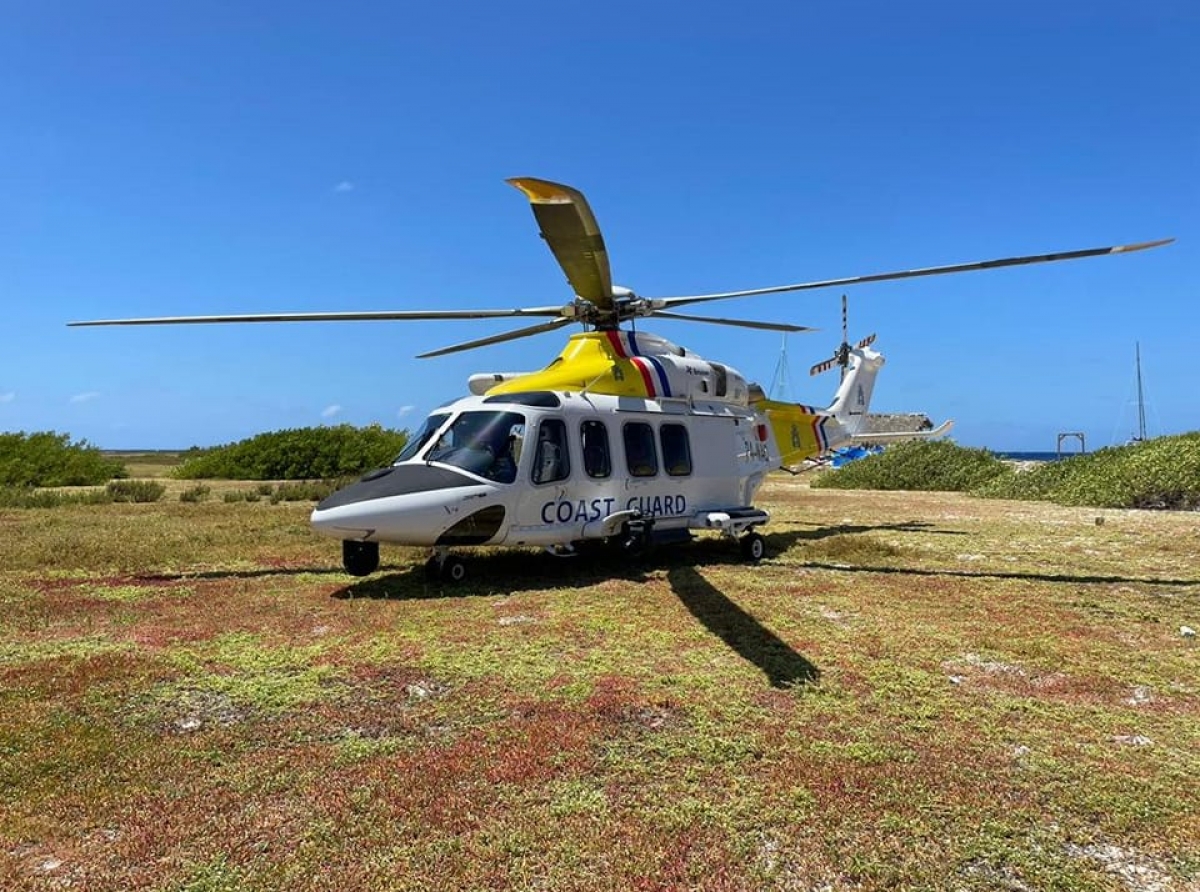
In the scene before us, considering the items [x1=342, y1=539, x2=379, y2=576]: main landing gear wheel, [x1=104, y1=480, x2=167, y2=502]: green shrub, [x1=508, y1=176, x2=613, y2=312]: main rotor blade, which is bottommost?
[x1=342, y1=539, x2=379, y2=576]: main landing gear wheel

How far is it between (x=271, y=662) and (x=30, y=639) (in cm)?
216

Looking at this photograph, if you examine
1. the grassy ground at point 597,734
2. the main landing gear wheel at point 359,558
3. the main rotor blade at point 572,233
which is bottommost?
the grassy ground at point 597,734

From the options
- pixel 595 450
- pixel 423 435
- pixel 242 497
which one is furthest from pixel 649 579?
pixel 242 497

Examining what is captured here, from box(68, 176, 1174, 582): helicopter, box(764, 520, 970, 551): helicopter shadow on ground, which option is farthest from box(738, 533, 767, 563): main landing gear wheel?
box(764, 520, 970, 551): helicopter shadow on ground

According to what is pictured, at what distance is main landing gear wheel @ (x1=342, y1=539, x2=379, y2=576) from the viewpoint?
8164mm

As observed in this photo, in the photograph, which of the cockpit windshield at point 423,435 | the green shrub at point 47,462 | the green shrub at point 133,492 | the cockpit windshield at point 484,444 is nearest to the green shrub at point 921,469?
the cockpit windshield at point 484,444

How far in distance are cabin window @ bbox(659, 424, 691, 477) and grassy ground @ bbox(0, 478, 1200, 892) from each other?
2.03m

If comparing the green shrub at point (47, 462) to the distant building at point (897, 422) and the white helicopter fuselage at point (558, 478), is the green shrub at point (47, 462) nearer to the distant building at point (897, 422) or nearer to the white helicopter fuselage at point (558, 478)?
the white helicopter fuselage at point (558, 478)

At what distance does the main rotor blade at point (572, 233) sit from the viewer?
676 cm

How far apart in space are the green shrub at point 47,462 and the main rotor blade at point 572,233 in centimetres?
2198

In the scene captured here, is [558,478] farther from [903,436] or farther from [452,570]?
[903,436]

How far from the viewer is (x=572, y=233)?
7.57 m

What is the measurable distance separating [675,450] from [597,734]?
6442 millimetres

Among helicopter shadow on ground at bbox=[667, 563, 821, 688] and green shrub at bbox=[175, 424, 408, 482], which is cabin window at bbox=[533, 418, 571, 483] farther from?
green shrub at bbox=[175, 424, 408, 482]
